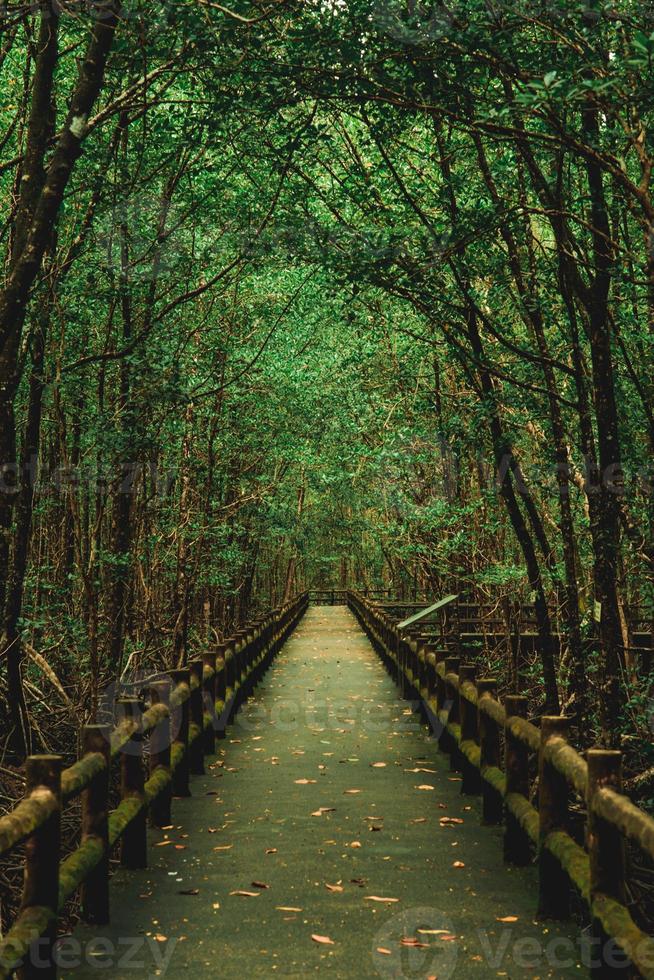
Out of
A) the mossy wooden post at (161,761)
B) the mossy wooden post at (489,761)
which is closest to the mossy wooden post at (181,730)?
the mossy wooden post at (161,761)

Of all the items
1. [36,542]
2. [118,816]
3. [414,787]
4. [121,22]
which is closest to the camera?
[118,816]

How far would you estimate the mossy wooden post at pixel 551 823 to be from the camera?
527 centimetres

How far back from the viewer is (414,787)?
28.9 feet

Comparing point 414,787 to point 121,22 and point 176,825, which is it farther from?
point 121,22

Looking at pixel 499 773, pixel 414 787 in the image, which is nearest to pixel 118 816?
pixel 499 773

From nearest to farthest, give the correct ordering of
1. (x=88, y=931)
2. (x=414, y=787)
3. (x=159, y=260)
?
(x=88, y=931)
(x=414, y=787)
(x=159, y=260)

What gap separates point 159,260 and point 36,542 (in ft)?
19.7

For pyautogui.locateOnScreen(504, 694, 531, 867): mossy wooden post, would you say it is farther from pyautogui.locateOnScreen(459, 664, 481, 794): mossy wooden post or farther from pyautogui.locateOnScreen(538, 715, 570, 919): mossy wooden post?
pyautogui.locateOnScreen(459, 664, 481, 794): mossy wooden post

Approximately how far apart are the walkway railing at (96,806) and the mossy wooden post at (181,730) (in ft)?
0.03

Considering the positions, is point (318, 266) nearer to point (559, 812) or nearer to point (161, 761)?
point (161, 761)

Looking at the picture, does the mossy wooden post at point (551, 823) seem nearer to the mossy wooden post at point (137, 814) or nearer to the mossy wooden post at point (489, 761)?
the mossy wooden post at point (489, 761)

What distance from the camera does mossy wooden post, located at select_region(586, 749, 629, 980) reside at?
4270 mm

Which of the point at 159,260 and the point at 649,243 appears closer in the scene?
the point at 649,243

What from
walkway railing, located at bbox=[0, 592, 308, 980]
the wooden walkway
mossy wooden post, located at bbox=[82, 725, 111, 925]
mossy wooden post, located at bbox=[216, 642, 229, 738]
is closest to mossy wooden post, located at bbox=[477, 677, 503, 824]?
the wooden walkway
